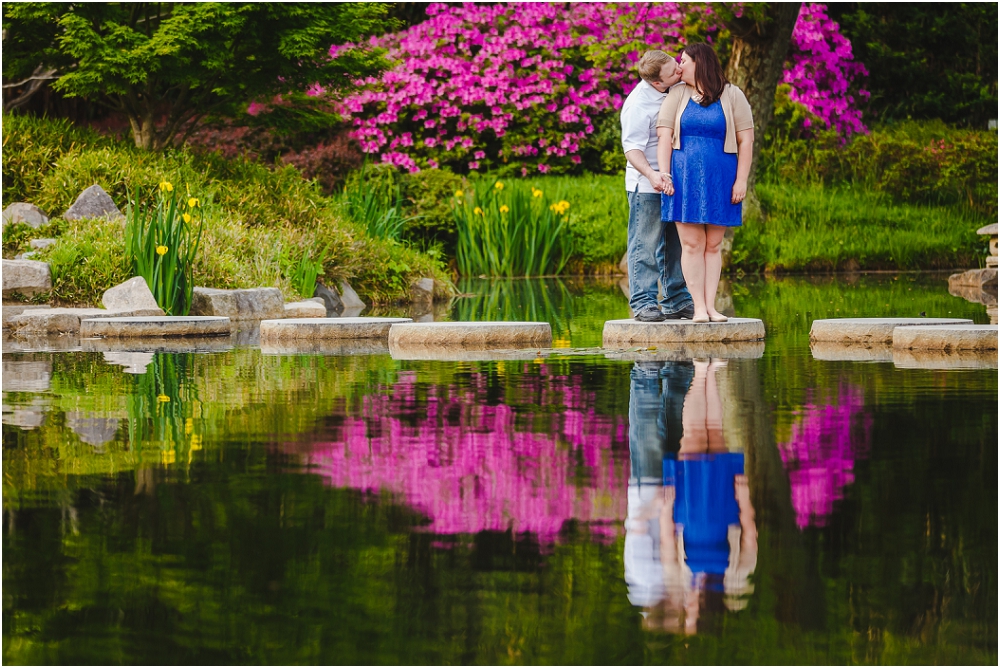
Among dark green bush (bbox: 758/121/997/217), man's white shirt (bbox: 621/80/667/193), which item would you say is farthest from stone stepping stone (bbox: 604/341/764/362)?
dark green bush (bbox: 758/121/997/217)

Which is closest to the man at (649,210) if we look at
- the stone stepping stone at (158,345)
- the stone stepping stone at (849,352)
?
the stone stepping stone at (849,352)

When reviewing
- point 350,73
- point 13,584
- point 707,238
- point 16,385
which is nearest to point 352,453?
point 13,584

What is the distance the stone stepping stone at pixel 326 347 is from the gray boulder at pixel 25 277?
11.7 feet

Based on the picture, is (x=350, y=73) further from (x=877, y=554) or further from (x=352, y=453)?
(x=877, y=554)

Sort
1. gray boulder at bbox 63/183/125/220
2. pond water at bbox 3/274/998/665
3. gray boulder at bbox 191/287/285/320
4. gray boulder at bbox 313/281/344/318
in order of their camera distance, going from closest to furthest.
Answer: pond water at bbox 3/274/998/665, gray boulder at bbox 191/287/285/320, gray boulder at bbox 63/183/125/220, gray boulder at bbox 313/281/344/318

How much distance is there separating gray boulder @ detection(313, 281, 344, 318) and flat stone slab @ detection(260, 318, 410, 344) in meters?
4.91

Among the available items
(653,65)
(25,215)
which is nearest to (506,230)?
(25,215)

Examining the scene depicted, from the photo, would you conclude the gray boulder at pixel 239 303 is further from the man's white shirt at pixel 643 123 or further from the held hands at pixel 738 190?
the held hands at pixel 738 190

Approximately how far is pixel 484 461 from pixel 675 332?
5386 millimetres

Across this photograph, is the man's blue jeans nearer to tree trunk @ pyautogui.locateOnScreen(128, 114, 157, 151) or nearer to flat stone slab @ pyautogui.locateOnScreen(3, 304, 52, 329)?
flat stone slab @ pyautogui.locateOnScreen(3, 304, 52, 329)

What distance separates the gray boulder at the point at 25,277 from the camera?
45.1 ft

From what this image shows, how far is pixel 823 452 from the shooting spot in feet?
17.2

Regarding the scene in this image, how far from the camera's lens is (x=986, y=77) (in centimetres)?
3011

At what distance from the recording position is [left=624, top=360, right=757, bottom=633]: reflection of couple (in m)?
3.32
